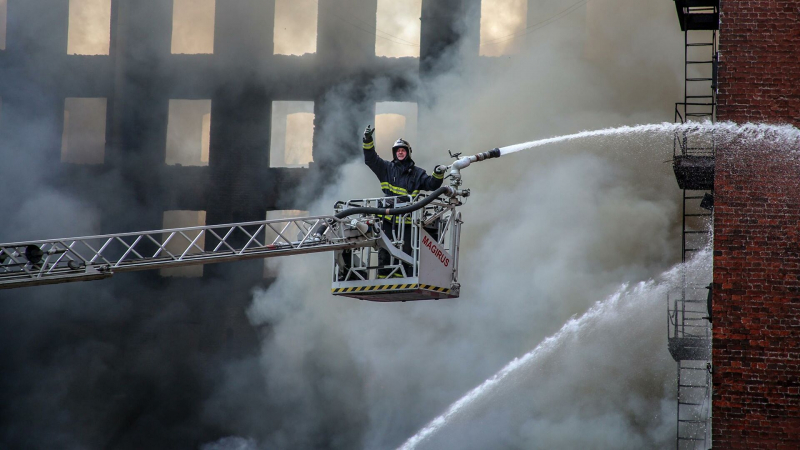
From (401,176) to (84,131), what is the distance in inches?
466

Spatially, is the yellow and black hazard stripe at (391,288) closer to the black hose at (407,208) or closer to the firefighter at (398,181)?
the firefighter at (398,181)

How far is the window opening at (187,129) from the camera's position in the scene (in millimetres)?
19172

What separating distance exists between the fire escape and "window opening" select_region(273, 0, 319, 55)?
297 inches

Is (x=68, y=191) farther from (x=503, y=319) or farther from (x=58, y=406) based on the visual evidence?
(x=503, y=319)

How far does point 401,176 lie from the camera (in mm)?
9492

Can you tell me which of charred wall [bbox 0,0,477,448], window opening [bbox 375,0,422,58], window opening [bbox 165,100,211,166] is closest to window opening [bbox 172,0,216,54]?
charred wall [bbox 0,0,477,448]

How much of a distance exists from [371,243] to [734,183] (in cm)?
355

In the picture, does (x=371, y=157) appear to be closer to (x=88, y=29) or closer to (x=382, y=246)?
(x=382, y=246)

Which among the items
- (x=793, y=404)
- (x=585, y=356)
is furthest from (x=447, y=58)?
(x=793, y=404)

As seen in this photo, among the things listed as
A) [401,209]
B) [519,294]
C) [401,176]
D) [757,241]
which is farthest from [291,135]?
[757,241]

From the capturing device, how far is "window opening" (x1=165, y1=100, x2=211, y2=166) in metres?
19.2

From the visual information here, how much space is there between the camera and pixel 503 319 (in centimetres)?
1650

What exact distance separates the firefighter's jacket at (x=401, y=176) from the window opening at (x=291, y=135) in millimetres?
9477

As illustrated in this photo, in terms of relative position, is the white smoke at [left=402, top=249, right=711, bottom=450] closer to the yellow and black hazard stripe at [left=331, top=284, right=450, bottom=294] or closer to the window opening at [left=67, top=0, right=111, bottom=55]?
the yellow and black hazard stripe at [left=331, top=284, right=450, bottom=294]
